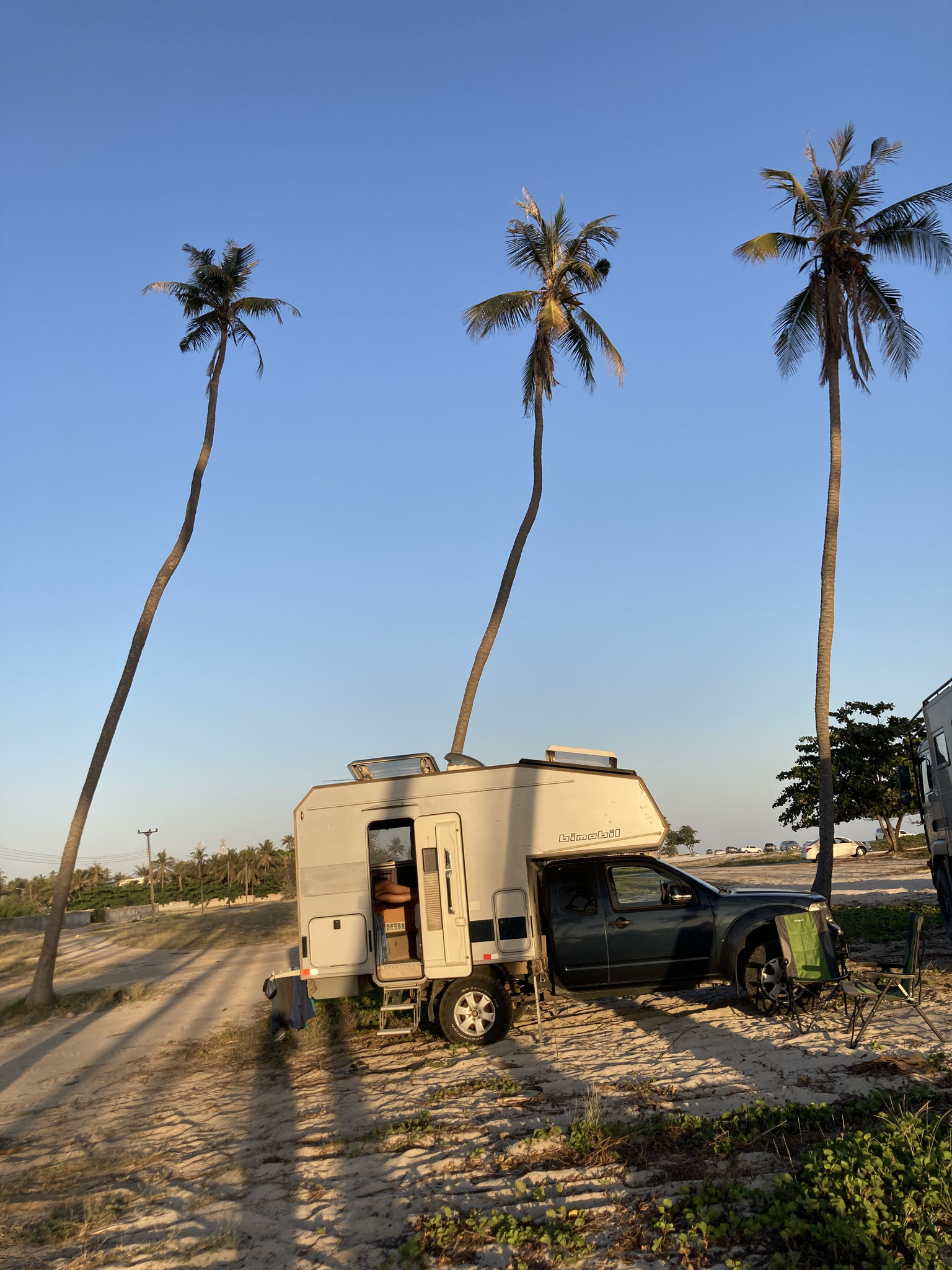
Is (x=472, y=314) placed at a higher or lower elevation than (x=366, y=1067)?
higher

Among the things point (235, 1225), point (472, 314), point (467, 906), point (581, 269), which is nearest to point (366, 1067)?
point (467, 906)

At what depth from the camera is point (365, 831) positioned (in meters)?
9.95

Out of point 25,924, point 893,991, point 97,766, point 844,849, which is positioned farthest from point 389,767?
point 25,924

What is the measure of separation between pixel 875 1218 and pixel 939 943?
10.2 m

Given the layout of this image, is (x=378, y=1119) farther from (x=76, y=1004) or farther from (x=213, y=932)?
(x=213, y=932)

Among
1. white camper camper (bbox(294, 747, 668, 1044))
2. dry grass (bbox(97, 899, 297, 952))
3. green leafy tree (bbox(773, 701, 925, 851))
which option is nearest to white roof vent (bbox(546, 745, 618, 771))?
white camper camper (bbox(294, 747, 668, 1044))

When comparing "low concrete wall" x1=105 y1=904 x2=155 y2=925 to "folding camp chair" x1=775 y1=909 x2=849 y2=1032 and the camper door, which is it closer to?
the camper door

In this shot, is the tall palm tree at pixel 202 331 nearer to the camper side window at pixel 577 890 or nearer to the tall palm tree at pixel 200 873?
the camper side window at pixel 577 890

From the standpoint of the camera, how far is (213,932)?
30.7 meters

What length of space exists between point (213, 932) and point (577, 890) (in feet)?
80.4

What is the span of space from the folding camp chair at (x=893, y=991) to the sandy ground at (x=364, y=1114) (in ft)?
0.53

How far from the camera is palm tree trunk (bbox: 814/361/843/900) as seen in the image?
15680 mm

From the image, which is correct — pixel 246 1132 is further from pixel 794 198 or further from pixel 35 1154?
pixel 794 198

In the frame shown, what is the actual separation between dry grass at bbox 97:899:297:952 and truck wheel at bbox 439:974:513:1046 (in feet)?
50.3
